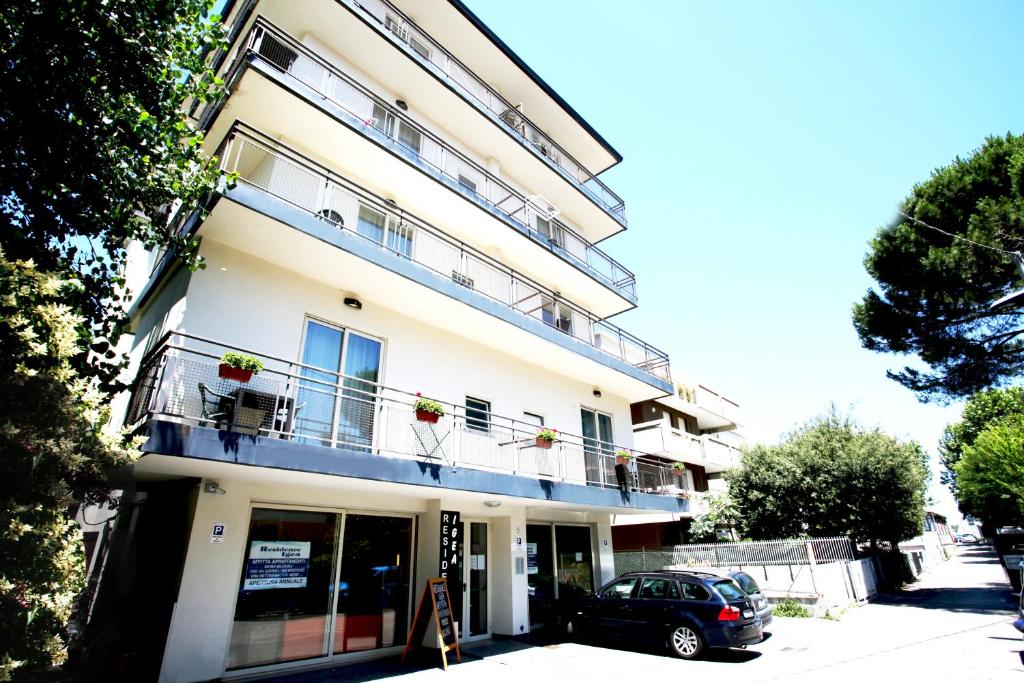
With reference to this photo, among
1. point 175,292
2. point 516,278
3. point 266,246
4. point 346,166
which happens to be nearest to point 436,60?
point 346,166

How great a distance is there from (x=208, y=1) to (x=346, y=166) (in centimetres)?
361

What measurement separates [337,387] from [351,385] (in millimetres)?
1355

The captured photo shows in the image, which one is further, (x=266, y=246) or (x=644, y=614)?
(x=644, y=614)

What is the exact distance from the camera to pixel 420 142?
13.1m

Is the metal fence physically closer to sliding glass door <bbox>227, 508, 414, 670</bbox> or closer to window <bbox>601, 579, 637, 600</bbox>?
window <bbox>601, 579, 637, 600</bbox>

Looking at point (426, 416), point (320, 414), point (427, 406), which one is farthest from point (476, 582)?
point (320, 414)

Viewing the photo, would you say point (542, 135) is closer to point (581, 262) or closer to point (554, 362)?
point (581, 262)

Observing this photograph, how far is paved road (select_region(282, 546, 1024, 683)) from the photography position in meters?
7.52

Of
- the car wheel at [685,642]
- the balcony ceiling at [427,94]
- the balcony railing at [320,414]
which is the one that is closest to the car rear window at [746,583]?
the car wheel at [685,642]

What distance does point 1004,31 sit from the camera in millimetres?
9555

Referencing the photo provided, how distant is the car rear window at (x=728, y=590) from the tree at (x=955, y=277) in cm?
1204

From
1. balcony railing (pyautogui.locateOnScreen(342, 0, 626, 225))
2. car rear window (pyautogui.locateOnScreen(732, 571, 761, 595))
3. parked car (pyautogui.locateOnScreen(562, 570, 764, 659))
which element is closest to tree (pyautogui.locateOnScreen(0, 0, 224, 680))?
balcony railing (pyautogui.locateOnScreen(342, 0, 626, 225))

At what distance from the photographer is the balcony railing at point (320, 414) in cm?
669

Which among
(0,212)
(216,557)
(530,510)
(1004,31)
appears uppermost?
(1004,31)
